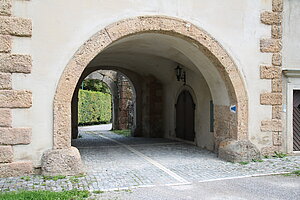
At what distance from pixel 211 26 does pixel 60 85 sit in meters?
3.02

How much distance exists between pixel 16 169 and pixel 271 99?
4895 millimetres

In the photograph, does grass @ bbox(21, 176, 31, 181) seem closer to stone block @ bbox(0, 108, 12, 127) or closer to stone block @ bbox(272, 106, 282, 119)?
stone block @ bbox(0, 108, 12, 127)

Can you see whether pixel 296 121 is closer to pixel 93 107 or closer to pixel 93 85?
pixel 93 107

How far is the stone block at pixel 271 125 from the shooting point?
20.8 feet

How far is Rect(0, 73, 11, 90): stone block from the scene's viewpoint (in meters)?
4.75

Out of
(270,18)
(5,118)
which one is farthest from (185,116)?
(5,118)

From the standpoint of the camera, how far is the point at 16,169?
473cm

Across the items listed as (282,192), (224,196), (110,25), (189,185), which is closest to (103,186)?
(189,185)

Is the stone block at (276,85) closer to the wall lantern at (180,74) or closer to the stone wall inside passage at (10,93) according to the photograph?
the wall lantern at (180,74)

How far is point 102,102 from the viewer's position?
2138cm

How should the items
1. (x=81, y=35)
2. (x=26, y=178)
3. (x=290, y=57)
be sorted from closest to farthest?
(x=26, y=178)
(x=81, y=35)
(x=290, y=57)

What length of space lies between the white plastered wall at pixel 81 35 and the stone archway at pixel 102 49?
11 cm

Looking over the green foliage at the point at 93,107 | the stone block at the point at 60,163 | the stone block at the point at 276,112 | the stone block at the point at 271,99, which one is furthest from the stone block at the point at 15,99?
the green foliage at the point at 93,107

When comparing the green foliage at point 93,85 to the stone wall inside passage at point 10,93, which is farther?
the green foliage at point 93,85
